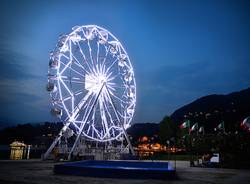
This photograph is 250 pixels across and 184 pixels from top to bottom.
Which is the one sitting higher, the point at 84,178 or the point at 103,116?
A: the point at 103,116

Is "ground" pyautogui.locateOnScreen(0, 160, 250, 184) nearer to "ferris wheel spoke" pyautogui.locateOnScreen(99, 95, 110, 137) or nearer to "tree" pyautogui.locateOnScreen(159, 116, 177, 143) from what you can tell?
"ferris wheel spoke" pyautogui.locateOnScreen(99, 95, 110, 137)

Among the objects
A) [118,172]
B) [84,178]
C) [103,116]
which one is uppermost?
[103,116]

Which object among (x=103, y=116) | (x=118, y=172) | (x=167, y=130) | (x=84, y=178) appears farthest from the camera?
(x=167, y=130)

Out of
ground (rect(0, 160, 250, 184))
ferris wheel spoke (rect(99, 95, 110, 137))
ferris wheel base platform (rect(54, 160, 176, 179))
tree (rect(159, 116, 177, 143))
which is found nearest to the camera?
ground (rect(0, 160, 250, 184))

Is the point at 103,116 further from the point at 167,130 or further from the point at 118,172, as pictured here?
the point at 167,130

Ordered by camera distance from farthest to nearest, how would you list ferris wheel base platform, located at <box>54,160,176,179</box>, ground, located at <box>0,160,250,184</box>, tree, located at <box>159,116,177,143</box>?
tree, located at <box>159,116,177,143</box> → ferris wheel base platform, located at <box>54,160,176,179</box> → ground, located at <box>0,160,250,184</box>

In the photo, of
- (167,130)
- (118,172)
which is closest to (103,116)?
(118,172)

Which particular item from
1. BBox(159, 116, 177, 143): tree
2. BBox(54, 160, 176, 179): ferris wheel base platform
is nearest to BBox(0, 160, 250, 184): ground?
BBox(54, 160, 176, 179): ferris wheel base platform

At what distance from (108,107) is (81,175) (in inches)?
699

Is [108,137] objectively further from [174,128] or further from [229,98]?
[229,98]

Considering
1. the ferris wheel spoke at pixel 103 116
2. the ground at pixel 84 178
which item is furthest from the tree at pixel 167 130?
the ground at pixel 84 178

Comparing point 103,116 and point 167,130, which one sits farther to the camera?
point 167,130

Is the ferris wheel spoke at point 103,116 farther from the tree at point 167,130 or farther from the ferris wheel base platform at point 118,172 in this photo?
the tree at point 167,130

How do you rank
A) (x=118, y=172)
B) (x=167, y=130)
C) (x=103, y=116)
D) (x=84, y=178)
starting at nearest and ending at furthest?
(x=84, y=178) → (x=118, y=172) → (x=103, y=116) → (x=167, y=130)
